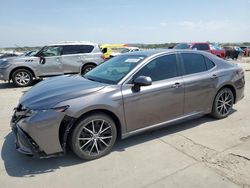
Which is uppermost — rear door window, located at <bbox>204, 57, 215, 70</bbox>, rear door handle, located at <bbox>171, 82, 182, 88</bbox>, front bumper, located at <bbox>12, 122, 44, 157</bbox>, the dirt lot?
rear door window, located at <bbox>204, 57, 215, 70</bbox>

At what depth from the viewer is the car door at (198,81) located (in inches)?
175

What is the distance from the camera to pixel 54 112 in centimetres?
325

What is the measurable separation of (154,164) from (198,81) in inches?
75.3

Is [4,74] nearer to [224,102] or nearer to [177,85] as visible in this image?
[177,85]

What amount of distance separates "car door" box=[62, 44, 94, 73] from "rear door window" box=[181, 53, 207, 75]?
265 inches

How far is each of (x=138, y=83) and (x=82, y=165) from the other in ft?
4.81

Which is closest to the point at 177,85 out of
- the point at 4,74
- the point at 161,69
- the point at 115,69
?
the point at 161,69

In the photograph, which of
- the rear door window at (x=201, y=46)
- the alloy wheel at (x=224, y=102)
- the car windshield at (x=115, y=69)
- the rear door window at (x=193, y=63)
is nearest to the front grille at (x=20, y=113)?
the car windshield at (x=115, y=69)

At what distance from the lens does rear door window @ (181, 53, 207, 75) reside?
180 inches

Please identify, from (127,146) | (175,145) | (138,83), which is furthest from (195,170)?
(138,83)

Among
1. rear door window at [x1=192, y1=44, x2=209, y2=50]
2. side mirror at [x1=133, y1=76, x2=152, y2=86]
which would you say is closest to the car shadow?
side mirror at [x1=133, y1=76, x2=152, y2=86]

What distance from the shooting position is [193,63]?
4715mm

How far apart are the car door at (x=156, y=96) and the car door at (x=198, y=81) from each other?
18 cm

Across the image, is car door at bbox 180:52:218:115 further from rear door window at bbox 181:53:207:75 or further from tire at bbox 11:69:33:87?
tire at bbox 11:69:33:87
